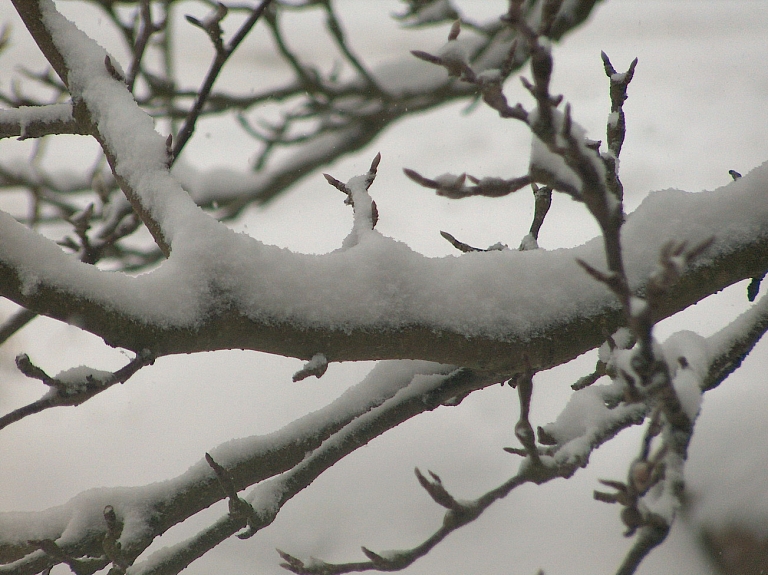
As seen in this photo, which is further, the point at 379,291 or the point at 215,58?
the point at 215,58

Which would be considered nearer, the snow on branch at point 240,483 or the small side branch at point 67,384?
the small side branch at point 67,384

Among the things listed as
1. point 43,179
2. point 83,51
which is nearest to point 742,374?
point 83,51

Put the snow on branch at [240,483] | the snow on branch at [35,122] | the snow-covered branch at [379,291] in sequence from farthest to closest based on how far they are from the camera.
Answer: the snow on branch at [35,122] → the snow on branch at [240,483] → the snow-covered branch at [379,291]

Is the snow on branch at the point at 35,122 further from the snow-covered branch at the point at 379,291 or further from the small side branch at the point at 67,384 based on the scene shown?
the small side branch at the point at 67,384

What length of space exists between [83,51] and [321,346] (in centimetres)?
84

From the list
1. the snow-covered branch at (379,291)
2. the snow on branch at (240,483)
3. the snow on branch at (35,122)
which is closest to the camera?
the snow-covered branch at (379,291)

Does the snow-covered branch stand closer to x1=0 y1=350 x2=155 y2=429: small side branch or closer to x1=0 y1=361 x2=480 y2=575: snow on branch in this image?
x1=0 y1=350 x2=155 y2=429: small side branch

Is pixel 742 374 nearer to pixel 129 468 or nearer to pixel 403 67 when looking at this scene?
pixel 403 67

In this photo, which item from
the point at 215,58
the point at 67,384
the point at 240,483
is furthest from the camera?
the point at 215,58

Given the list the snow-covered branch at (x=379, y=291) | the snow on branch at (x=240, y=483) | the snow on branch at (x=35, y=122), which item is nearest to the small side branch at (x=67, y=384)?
the snow-covered branch at (x=379, y=291)

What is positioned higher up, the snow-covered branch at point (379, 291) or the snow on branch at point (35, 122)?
the snow on branch at point (35, 122)

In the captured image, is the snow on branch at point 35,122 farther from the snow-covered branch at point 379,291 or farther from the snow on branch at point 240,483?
the snow on branch at point 240,483

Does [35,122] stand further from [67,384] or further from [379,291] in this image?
[379,291]

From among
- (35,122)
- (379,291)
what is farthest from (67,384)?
(35,122)
